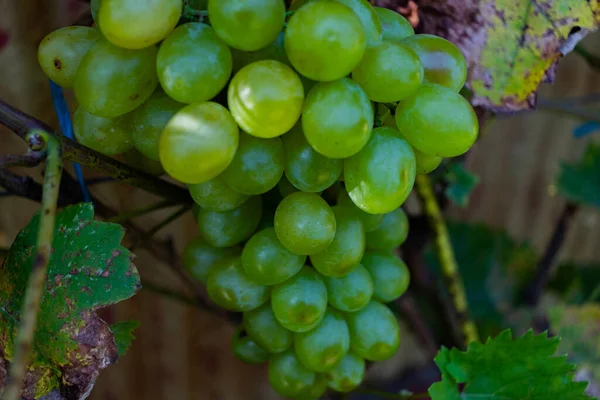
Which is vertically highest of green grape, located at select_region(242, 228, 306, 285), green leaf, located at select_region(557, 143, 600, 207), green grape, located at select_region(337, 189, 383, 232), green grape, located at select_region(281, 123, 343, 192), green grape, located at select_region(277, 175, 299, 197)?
green grape, located at select_region(281, 123, 343, 192)

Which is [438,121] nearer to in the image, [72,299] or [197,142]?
[197,142]

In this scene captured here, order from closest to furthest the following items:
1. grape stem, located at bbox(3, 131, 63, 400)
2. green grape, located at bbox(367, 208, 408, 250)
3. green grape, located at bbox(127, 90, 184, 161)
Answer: grape stem, located at bbox(3, 131, 63, 400) → green grape, located at bbox(127, 90, 184, 161) → green grape, located at bbox(367, 208, 408, 250)

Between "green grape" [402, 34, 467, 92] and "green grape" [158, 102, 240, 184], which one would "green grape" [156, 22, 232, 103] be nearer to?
"green grape" [158, 102, 240, 184]

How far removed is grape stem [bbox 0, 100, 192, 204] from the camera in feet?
1.10

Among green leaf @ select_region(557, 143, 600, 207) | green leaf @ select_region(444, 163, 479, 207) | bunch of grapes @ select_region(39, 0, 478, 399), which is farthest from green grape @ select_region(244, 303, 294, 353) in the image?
green leaf @ select_region(557, 143, 600, 207)

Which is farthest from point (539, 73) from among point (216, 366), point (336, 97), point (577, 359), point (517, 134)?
point (517, 134)

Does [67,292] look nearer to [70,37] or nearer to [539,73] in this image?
[70,37]

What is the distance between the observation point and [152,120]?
0.37 meters

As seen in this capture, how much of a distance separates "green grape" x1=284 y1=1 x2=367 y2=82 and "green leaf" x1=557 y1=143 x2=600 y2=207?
843 millimetres

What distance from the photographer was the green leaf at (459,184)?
27.9 inches

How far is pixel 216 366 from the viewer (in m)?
1.33

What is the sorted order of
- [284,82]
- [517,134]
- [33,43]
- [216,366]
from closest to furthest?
1. [284,82]
2. [33,43]
3. [216,366]
4. [517,134]

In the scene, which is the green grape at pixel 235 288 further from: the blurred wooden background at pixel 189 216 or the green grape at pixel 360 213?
the blurred wooden background at pixel 189 216

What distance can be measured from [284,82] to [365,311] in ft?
0.69
